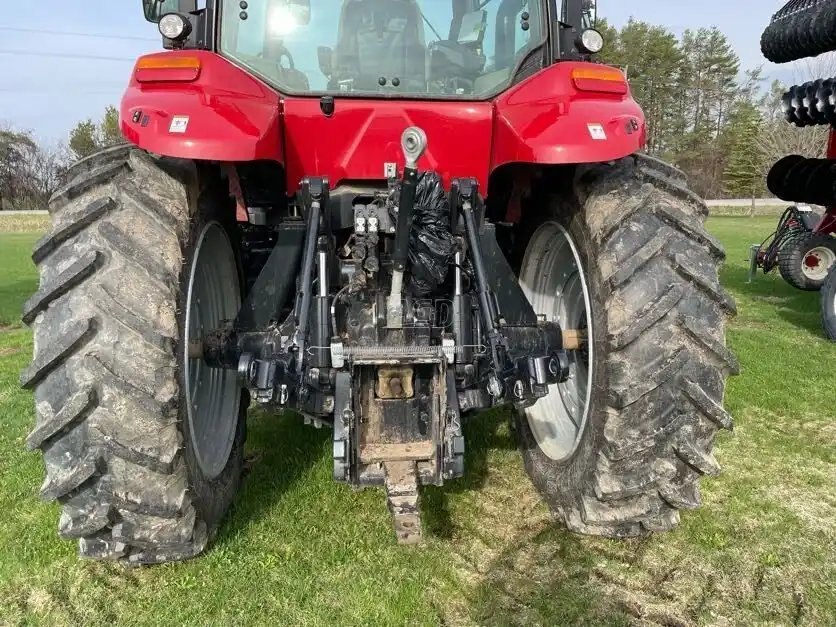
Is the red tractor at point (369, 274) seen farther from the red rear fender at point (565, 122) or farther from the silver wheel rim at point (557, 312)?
the silver wheel rim at point (557, 312)

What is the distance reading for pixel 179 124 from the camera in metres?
2.31

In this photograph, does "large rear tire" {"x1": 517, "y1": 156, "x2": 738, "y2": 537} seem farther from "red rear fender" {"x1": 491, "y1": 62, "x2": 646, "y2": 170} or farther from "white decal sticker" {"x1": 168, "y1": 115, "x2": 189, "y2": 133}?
"white decal sticker" {"x1": 168, "y1": 115, "x2": 189, "y2": 133}

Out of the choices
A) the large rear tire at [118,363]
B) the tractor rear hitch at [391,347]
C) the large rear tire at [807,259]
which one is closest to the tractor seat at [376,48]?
the tractor rear hitch at [391,347]

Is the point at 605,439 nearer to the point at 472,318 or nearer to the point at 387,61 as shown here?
the point at 472,318

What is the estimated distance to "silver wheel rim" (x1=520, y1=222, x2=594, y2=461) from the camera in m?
3.39

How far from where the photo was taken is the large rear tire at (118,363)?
7.23 ft

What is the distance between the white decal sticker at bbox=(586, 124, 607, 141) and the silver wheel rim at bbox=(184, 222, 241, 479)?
156 centimetres

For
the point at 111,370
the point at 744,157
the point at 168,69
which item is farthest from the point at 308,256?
the point at 744,157

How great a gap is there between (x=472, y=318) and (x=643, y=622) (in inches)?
49.0

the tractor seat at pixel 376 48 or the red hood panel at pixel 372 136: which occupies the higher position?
the tractor seat at pixel 376 48

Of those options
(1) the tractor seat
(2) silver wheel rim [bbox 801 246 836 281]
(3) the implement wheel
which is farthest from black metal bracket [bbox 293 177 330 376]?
(2) silver wheel rim [bbox 801 246 836 281]

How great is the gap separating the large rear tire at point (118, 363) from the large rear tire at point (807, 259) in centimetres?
877

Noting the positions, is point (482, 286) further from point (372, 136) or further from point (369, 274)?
point (372, 136)

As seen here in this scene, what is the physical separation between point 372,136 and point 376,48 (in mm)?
437
